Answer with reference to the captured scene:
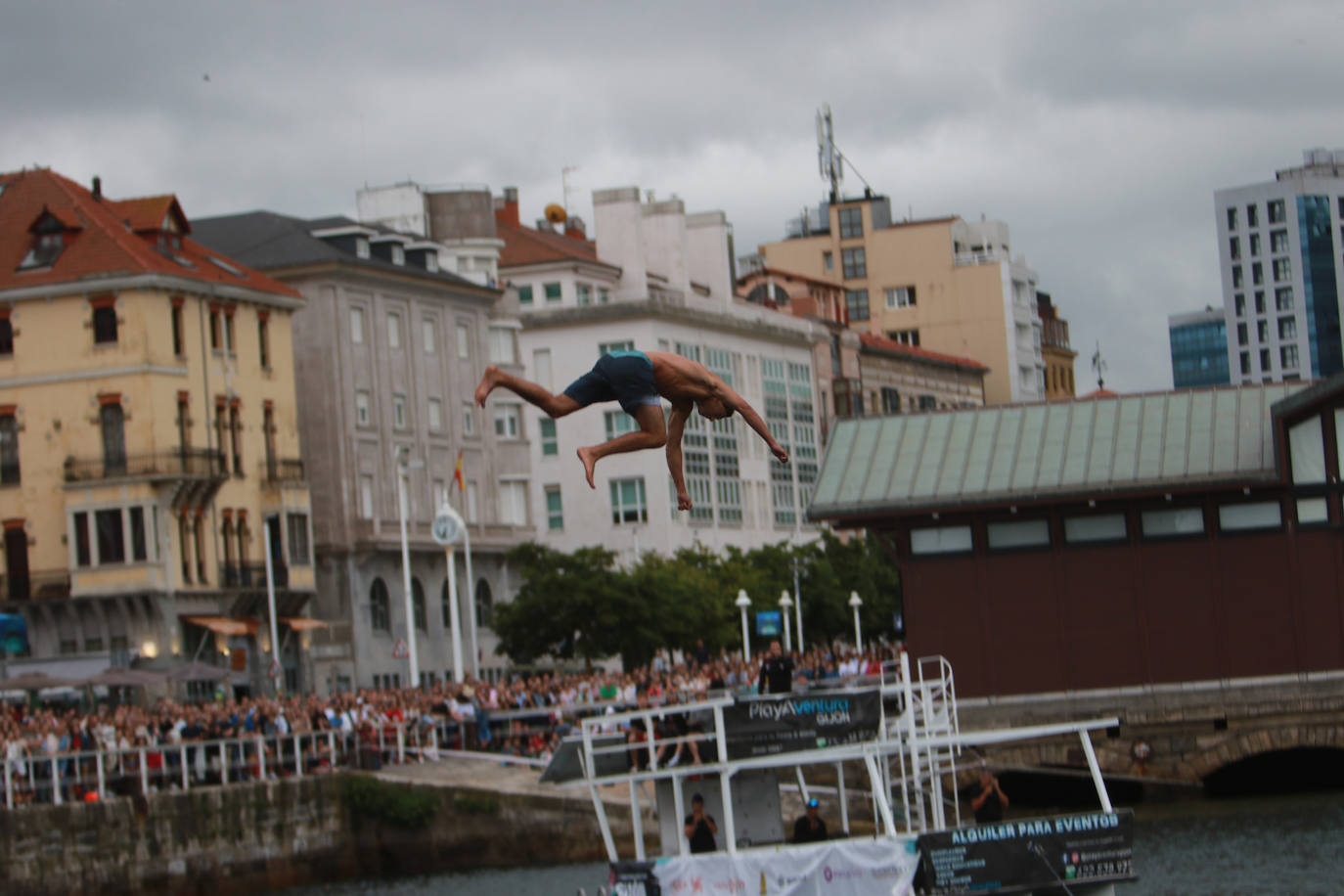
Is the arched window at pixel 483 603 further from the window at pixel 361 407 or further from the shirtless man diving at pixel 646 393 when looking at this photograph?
the shirtless man diving at pixel 646 393

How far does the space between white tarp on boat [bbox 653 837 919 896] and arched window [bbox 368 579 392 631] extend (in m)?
61.3

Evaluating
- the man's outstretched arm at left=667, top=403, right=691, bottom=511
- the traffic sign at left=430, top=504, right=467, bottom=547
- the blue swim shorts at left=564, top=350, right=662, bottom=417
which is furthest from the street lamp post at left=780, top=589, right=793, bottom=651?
the blue swim shorts at left=564, top=350, right=662, bottom=417

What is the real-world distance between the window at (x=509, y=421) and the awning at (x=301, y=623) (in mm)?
22770

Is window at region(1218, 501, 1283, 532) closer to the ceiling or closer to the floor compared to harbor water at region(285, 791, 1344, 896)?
closer to the ceiling

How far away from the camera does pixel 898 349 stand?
166m

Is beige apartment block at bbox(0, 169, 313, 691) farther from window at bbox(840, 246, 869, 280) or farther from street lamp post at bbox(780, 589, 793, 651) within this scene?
window at bbox(840, 246, 869, 280)

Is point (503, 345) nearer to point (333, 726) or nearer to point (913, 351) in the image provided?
point (333, 726)

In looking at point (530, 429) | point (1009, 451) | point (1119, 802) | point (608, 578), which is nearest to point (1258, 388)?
point (1009, 451)

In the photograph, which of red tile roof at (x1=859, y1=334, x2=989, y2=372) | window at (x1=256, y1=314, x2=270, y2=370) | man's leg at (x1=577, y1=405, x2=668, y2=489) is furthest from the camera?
red tile roof at (x1=859, y1=334, x2=989, y2=372)

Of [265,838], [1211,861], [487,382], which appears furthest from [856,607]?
[487,382]

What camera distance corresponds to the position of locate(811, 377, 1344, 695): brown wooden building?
65750mm

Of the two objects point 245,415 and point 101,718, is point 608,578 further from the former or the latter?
point 101,718

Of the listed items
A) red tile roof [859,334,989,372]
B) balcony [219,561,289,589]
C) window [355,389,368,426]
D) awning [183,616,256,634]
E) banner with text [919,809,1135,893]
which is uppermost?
red tile roof [859,334,989,372]

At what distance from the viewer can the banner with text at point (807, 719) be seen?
39750 millimetres
